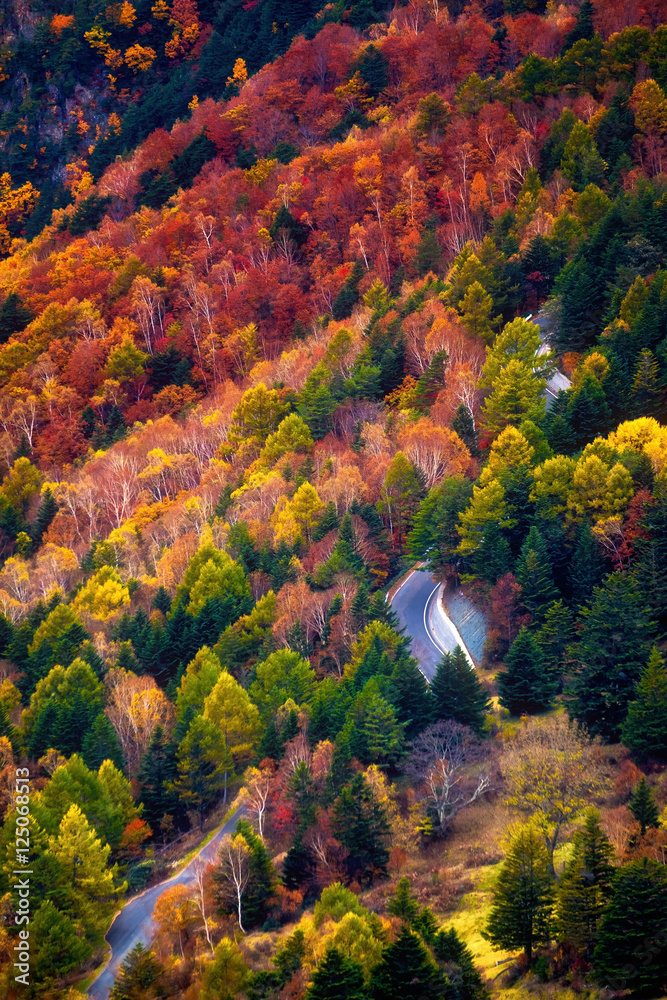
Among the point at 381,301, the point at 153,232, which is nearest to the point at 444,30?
the point at 153,232

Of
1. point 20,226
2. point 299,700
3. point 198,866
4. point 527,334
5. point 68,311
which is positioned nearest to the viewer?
point 198,866

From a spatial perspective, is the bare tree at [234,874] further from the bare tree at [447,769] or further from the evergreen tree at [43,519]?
the evergreen tree at [43,519]

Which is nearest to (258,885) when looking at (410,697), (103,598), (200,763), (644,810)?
(200,763)

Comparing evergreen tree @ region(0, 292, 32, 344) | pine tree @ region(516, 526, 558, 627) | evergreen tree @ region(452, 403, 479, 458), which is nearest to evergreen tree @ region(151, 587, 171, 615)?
evergreen tree @ region(452, 403, 479, 458)

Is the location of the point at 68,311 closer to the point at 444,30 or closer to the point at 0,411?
the point at 0,411

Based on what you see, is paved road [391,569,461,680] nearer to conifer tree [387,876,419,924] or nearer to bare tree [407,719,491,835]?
bare tree [407,719,491,835]
